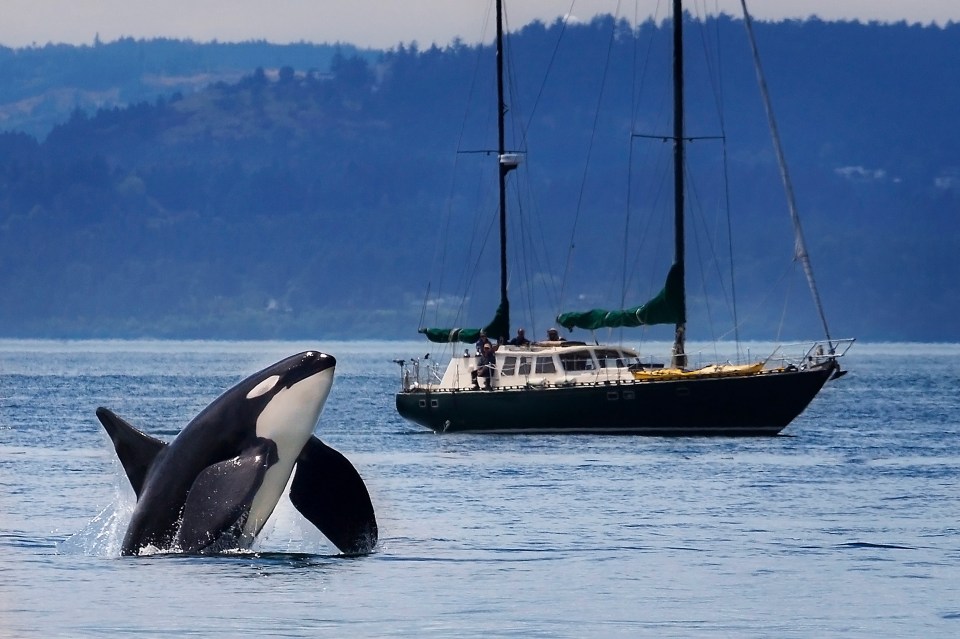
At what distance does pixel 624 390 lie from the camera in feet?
171

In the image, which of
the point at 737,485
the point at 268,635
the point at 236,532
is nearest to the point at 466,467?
the point at 737,485

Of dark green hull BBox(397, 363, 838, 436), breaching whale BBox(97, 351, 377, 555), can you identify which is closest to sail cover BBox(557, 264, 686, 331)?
dark green hull BBox(397, 363, 838, 436)

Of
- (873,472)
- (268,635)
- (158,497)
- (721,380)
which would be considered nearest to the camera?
(268,635)

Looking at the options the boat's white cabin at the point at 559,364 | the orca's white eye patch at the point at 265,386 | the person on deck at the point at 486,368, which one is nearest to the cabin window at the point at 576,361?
the boat's white cabin at the point at 559,364

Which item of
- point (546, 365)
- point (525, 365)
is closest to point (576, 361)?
point (546, 365)

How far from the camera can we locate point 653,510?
34094mm

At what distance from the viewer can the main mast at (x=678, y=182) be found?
2206 inches

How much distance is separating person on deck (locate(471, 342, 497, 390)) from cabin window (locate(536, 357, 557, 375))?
1543mm

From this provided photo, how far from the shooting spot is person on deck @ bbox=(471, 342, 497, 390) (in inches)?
2158

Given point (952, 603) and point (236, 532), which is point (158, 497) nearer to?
point (236, 532)

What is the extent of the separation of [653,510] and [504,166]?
1232 inches

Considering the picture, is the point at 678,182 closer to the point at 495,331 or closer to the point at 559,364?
the point at 495,331

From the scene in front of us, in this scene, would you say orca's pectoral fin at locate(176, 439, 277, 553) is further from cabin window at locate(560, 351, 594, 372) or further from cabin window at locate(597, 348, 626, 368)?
cabin window at locate(597, 348, 626, 368)

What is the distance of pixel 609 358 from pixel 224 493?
33.1 metres
